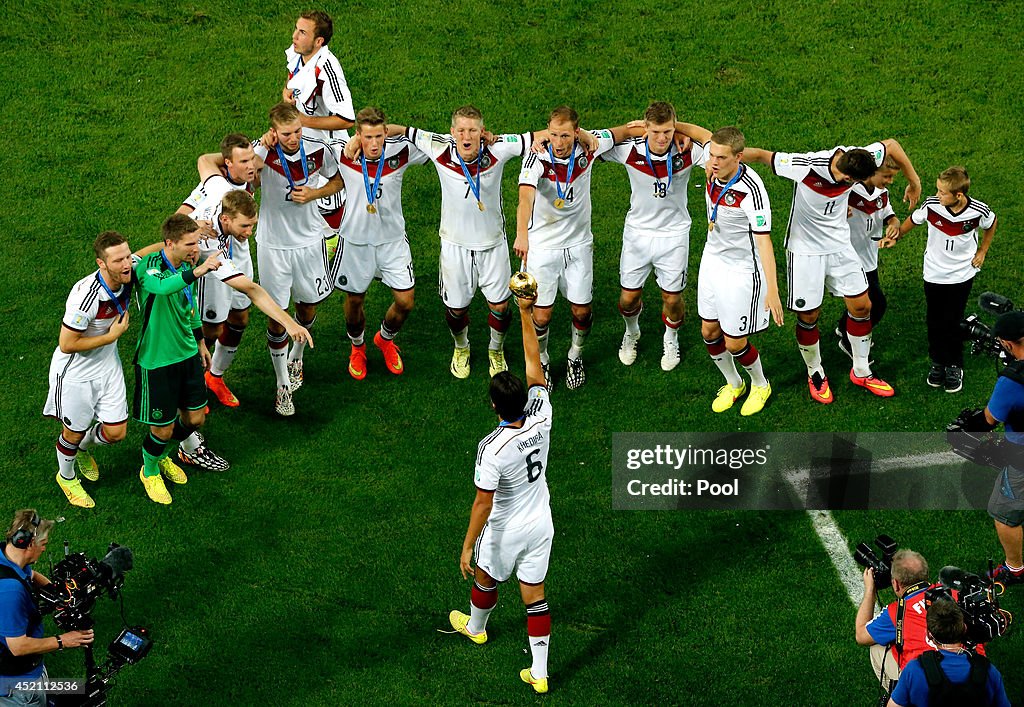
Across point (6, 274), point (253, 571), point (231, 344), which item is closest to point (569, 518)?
point (253, 571)

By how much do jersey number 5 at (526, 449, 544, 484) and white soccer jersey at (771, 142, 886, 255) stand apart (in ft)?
11.8

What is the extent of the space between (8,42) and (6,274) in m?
4.08

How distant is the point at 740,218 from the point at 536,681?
3.72 m

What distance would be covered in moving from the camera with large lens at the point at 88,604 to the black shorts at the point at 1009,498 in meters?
5.22

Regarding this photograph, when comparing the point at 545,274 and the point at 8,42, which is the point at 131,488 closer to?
the point at 545,274

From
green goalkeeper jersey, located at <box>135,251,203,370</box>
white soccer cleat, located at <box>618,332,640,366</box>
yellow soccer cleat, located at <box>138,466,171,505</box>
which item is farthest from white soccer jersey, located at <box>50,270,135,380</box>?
white soccer cleat, located at <box>618,332,640,366</box>

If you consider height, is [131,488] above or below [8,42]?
below

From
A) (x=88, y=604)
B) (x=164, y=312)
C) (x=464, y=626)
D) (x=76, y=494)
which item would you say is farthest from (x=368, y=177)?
(x=88, y=604)

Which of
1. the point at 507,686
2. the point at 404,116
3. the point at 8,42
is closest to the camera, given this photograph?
the point at 507,686

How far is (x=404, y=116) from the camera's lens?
1362 cm

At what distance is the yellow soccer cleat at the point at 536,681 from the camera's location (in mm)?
8008

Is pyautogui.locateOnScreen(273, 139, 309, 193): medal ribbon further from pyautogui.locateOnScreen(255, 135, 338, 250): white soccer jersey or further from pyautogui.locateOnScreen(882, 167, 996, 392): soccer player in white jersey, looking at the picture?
pyautogui.locateOnScreen(882, 167, 996, 392): soccer player in white jersey

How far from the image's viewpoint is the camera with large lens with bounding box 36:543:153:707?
→ 7250mm

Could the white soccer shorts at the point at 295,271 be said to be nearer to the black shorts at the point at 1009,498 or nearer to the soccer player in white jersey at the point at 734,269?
the soccer player in white jersey at the point at 734,269
